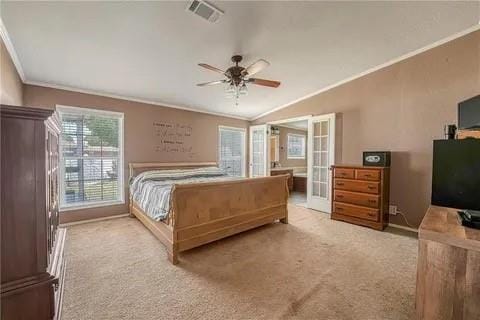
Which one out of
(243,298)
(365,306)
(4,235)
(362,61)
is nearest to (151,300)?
(243,298)

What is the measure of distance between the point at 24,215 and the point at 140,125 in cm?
345

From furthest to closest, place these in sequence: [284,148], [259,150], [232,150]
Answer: [284,148]
[232,150]
[259,150]

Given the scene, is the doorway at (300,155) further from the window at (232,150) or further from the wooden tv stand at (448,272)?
the wooden tv stand at (448,272)

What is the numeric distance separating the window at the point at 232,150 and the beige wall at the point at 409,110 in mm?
2712

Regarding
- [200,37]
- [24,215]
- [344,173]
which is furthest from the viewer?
[344,173]

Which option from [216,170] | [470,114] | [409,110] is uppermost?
[409,110]

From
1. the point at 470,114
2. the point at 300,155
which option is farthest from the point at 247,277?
the point at 300,155

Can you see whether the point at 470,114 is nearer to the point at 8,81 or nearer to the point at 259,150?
the point at 259,150

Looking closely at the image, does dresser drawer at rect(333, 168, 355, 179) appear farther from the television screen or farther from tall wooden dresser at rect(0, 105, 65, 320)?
tall wooden dresser at rect(0, 105, 65, 320)

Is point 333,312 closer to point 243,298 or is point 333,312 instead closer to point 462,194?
point 243,298

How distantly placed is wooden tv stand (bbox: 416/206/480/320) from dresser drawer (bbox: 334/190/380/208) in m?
2.35

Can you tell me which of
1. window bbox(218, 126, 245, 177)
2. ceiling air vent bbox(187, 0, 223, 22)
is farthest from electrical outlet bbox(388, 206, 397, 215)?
ceiling air vent bbox(187, 0, 223, 22)

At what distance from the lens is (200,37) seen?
2590 mm

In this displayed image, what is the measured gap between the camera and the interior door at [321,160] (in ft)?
14.9
